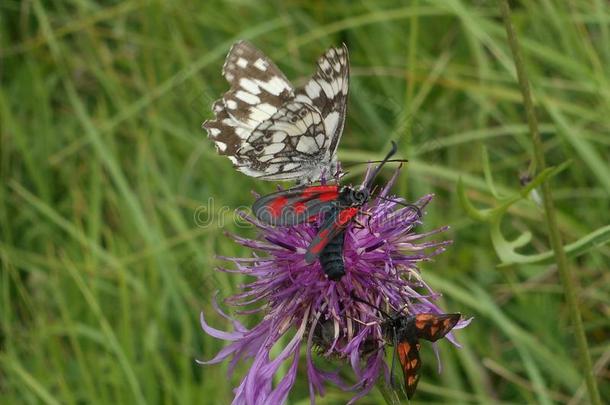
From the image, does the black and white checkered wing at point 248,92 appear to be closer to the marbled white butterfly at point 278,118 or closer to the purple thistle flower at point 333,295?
the marbled white butterfly at point 278,118

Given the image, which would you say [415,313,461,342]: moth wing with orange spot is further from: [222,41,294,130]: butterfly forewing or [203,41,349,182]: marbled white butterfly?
[222,41,294,130]: butterfly forewing

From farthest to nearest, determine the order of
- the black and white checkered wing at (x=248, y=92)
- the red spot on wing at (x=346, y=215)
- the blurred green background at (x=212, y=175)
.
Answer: the blurred green background at (x=212, y=175)
the black and white checkered wing at (x=248, y=92)
the red spot on wing at (x=346, y=215)

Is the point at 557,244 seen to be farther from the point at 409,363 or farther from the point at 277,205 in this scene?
the point at 277,205

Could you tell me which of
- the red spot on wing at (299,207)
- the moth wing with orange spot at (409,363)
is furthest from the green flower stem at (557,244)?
the red spot on wing at (299,207)

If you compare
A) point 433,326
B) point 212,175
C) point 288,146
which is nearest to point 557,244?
point 433,326

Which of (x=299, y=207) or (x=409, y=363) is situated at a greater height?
(x=299, y=207)

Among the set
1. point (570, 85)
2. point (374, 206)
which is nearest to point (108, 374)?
point (374, 206)

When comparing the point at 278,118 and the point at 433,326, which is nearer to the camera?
the point at 433,326
